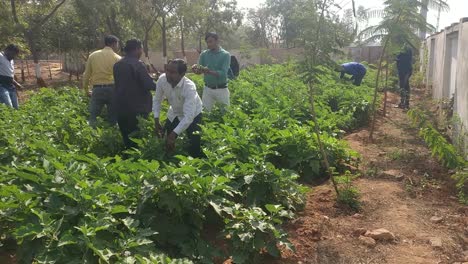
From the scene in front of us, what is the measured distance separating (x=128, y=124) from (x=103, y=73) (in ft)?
4.87

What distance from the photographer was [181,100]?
15.0ft

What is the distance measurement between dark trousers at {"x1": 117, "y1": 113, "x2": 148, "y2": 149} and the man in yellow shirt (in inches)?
43.5

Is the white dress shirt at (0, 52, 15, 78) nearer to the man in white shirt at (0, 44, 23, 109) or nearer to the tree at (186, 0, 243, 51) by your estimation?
the man in white shirt at (0, 44, 23, 109)

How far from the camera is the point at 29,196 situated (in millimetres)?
3004

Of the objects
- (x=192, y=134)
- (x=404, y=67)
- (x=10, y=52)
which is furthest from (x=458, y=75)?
(x=10, y=52)

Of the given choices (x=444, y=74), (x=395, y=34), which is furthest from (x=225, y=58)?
(x=444, y=74)

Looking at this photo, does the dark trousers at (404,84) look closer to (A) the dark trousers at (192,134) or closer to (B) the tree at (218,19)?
(A) the dark trousers at (192,134)

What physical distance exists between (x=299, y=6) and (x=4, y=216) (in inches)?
132

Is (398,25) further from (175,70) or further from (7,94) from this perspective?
(7,94)

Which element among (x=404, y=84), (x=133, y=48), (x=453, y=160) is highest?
(x=133, y=48)

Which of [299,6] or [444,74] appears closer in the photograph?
[299,6]

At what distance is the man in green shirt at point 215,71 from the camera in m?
6.08

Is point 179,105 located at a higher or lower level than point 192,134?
higher

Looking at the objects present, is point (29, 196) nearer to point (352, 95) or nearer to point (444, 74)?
point (352, 95)
